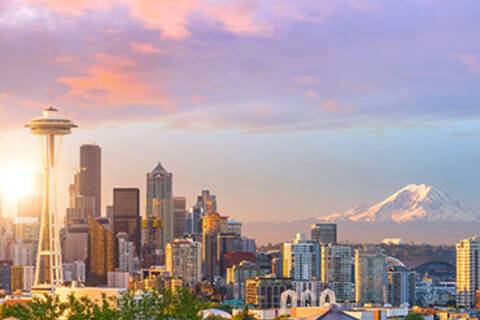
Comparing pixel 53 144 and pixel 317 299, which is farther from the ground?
pixel 53 144

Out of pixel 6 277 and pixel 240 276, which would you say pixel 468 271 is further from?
pixel 6 277

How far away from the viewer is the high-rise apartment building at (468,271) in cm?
15225

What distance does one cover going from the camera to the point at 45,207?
317 feet

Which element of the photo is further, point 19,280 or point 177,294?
point 19,280

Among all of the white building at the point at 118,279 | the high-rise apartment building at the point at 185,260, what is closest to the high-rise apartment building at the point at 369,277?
the high-rise apartment building at the point at 185,260

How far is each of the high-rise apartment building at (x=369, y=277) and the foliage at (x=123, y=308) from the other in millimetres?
109543

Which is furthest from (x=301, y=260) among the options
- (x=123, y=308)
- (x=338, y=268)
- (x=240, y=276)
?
(x=123, y=308)

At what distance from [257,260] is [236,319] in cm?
10394

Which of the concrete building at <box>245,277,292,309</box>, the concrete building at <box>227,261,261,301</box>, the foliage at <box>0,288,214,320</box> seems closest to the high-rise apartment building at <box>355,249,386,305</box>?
Result: the concrete building at <box>227,261,261,301</box>

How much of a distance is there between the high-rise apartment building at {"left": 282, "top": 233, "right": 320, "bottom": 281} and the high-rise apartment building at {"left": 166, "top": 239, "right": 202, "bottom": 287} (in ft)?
36.4

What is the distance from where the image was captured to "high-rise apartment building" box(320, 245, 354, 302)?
153750 millimetres

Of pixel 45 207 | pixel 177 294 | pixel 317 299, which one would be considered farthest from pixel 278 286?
pixel 177 294

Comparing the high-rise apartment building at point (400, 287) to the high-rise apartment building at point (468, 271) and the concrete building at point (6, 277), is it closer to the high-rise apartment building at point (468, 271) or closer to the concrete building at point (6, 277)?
the high-rise apartment building at point (468, 271)

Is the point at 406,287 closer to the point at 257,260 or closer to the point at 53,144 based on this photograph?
the point at 257,260
